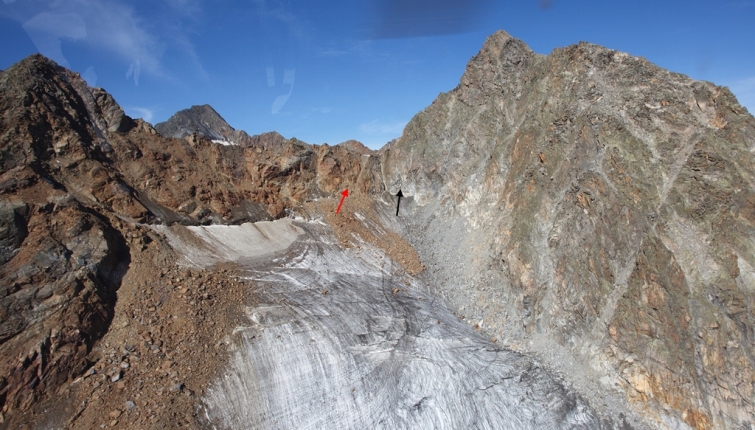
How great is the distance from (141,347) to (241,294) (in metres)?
4.37

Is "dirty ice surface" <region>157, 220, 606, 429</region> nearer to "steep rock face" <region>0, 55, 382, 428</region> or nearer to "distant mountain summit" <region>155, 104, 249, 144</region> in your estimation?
"steep rock face" <region>0, 55, 382, 428</region>

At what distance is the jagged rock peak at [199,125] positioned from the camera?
4797 centimetres

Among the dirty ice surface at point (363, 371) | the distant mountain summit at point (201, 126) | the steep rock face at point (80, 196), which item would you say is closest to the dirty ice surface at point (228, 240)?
the dirty ice surface at point (363, 371)

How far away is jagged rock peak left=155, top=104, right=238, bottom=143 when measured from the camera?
157 ft

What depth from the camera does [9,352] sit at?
12102mm

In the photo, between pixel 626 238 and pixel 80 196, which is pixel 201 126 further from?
pixel 626 238

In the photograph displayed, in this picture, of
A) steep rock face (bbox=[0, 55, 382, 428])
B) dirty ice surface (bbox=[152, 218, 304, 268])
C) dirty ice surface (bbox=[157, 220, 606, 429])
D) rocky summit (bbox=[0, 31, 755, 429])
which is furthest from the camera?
dirty ice surface (bbox=[152, 218, 304, 268])

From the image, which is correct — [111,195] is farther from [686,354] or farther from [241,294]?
[686,354]

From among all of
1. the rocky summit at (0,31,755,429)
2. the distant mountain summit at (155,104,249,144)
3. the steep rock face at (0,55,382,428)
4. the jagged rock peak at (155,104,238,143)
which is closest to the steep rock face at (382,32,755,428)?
the rocky summit at (0,31,755,429)

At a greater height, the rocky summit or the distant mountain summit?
the distant mountain summit

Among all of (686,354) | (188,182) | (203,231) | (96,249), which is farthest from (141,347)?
(686,354)

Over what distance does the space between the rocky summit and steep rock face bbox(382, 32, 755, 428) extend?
0.09m

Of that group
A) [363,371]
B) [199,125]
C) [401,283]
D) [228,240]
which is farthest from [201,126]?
[363,371]

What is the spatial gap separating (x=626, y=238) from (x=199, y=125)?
1990 inches
